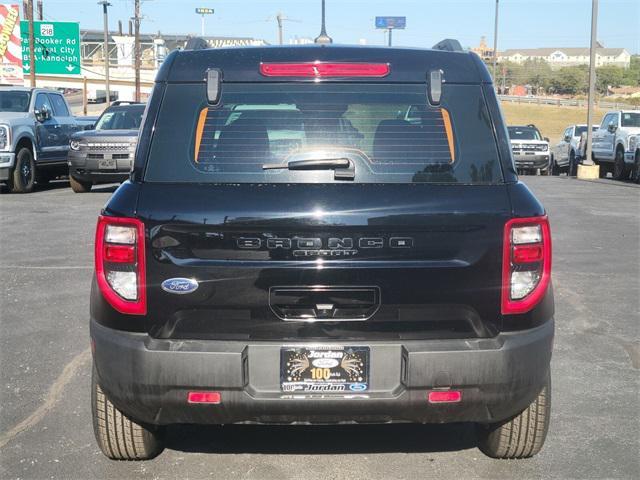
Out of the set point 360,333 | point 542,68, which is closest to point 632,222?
point 360,333

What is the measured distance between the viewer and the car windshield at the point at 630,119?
23578 millimetres

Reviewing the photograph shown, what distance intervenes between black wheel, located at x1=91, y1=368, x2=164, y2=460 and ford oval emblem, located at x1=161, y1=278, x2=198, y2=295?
669mm

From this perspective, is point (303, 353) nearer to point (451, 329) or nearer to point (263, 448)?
point (451, 329)

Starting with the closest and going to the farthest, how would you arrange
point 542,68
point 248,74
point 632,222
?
1. point 248,74
2. point 632,222
3. point 542,68

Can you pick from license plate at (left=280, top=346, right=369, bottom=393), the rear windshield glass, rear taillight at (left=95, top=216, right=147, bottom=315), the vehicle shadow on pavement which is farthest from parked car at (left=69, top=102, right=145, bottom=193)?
license plate at (left=280, top=346, right=369, bottom=393)

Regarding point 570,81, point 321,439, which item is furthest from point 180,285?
point 570,81

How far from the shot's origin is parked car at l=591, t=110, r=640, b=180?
2266 cm

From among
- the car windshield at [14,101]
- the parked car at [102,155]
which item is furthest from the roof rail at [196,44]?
the car windshield at [14,101]

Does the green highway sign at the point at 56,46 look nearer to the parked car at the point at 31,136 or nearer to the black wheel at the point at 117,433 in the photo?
the parked car at the point at 31,136

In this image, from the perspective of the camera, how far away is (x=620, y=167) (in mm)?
23078

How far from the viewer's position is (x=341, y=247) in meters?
3.16

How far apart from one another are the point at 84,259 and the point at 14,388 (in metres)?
4.48

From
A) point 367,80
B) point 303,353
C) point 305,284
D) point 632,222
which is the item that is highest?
point 367,80

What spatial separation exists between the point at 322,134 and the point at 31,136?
1511 centimetres
